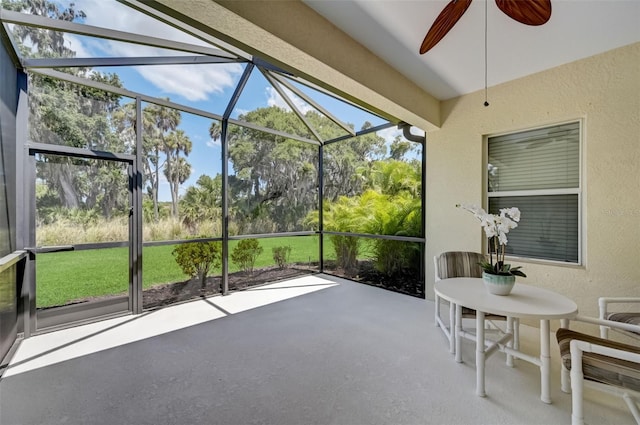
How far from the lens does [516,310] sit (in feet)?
5.69

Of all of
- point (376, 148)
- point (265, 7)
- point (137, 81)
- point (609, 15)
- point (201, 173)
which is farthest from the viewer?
point (376, 148)

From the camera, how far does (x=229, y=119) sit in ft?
13.6

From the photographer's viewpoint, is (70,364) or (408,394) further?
(70,364)

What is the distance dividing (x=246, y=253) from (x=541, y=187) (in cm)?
429

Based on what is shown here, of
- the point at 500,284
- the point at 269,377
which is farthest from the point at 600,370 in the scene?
the point at 269,377

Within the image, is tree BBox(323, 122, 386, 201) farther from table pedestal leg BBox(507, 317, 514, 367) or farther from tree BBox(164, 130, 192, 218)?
table pedestal leg BBox(507, 317, 514, 367)

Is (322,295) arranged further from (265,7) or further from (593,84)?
(593,84)

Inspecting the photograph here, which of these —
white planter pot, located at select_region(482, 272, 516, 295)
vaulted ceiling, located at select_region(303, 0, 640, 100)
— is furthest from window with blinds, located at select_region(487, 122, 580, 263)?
white planter pot, located at select_region(482, 272, 516, 295)

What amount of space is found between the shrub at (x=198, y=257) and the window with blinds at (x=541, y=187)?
13.3 ft

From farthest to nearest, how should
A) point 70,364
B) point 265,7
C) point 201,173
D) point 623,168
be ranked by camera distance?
1. point 201,173
2. point 623,168
3. point 70,364
4. point 265,7

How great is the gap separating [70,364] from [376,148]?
4.75 meters

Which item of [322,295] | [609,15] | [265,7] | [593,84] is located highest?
[609,15]

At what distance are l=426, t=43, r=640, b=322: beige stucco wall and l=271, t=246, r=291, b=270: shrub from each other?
322 centimetres

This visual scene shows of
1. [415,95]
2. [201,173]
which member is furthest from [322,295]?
[415,95]
